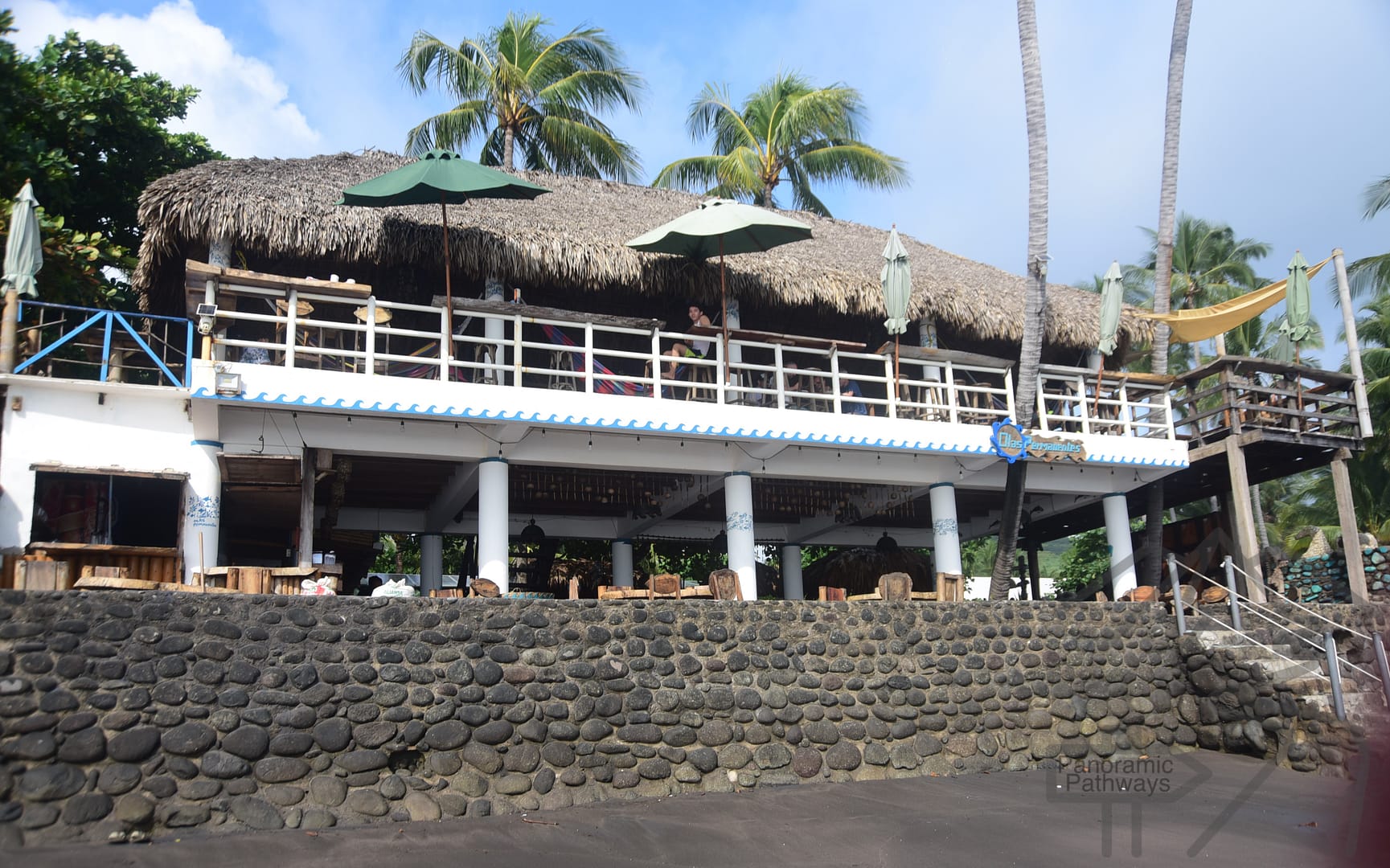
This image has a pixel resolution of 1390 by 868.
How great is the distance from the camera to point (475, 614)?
874 centimetres

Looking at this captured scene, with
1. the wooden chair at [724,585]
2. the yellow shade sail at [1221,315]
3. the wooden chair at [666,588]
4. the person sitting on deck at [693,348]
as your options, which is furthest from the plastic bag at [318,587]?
the yellow shade sail at [1221,315]

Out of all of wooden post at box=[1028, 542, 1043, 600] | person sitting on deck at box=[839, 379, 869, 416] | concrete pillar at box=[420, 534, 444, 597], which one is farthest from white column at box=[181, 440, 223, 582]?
wooden post at box=[1028, 542, 1043, 600]

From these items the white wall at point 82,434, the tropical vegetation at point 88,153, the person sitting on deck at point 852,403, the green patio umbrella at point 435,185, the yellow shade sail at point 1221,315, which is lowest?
the white wall at point 82,434

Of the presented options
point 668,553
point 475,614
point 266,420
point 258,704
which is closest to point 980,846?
point 475,614

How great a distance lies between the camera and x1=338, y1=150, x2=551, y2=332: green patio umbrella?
10.7 meters

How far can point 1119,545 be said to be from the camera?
579 inches

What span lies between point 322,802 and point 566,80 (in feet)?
49.0

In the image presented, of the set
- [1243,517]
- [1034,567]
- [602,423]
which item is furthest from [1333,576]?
[602,423]

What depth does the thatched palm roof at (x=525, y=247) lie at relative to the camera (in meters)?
11.5

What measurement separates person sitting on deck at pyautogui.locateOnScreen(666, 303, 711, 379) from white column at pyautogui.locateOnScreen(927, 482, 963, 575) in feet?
11.8

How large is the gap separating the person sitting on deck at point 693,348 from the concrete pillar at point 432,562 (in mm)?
4053

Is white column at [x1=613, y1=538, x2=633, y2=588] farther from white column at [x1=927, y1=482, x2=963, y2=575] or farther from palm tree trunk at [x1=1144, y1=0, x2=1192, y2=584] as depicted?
palm tree trunk at [x1=1144, y1=0, x2=1192, y2=584]

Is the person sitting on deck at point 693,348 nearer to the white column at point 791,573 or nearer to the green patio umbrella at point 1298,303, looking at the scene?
the white column at point 791,573

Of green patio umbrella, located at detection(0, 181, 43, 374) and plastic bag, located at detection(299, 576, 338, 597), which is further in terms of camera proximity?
green patio umbrella, located at detection(0, 181, 43, 374)
